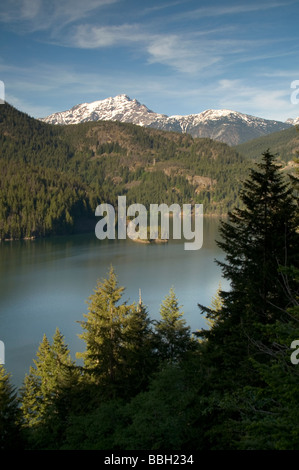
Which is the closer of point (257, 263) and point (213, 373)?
point (213, 373)

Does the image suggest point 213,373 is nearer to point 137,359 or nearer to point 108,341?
point 108,341

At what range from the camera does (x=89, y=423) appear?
39.5ft

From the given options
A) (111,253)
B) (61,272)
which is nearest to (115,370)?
(61,272)

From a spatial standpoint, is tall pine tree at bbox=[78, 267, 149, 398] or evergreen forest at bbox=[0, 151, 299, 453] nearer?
evergreen forest at bbox=[0, 151, 299, 453]

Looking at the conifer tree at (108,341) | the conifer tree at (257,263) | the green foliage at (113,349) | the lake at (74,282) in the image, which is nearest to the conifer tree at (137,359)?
the green foliage at (113,349)

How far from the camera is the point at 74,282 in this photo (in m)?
53.2

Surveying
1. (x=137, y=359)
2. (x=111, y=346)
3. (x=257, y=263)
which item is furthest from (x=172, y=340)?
(x=257, y=263)

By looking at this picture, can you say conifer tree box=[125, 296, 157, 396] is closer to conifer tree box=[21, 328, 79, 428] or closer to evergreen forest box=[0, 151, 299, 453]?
evergreen forest box=[0, 151, 299, 453]

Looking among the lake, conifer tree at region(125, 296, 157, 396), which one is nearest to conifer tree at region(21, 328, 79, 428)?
the lake

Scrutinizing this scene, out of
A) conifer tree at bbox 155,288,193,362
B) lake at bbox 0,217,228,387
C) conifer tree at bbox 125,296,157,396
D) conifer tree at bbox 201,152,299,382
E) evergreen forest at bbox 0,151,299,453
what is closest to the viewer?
evergreen forest at bbox 0,151,299,453

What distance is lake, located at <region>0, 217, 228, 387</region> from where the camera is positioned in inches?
1328

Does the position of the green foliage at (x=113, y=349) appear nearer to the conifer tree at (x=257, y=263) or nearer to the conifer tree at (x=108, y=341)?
the conifer tree at (x=108, y=341)

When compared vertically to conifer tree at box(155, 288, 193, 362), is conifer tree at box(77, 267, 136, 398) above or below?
above

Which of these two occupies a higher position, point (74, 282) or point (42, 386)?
point (74, 282)
